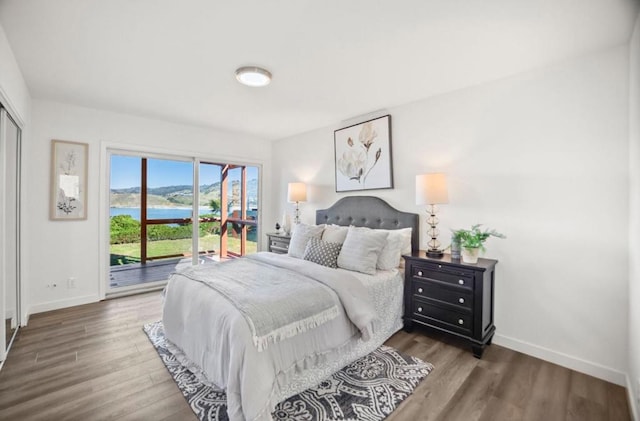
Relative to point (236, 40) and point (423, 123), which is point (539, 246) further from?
point (236, 40)

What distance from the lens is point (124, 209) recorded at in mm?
4090

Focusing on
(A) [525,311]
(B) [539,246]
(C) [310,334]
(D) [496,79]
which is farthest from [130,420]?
(D) [496,79]

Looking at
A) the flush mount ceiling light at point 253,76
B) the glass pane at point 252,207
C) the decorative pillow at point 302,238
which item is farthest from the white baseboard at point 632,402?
the glass pane at point 252,207

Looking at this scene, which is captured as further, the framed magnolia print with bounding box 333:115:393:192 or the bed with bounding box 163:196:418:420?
the framed magnolia print with bounding box 333:115:393:192

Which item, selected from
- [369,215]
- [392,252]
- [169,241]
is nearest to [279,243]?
[369,215]

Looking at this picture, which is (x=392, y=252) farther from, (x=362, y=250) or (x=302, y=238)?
(x=302, y=238)

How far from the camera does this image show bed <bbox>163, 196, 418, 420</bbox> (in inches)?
63.0

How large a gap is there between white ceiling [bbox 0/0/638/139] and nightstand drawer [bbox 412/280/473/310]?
1.94m

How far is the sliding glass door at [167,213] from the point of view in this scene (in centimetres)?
409

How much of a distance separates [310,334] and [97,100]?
11.7ft

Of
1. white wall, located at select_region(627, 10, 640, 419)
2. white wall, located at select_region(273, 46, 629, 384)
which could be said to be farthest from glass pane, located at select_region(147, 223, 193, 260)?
white wall, located at select_region(627, 10, 640, 419)

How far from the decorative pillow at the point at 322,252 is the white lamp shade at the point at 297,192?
53.5 inches

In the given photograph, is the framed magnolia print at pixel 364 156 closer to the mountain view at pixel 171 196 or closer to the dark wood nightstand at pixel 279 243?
the dark wood nightstand at pixel 279 243

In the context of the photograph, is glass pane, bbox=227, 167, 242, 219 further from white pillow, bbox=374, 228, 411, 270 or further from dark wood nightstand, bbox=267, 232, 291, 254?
Answer: white pillow, bbox=374, 228, 411, 270
